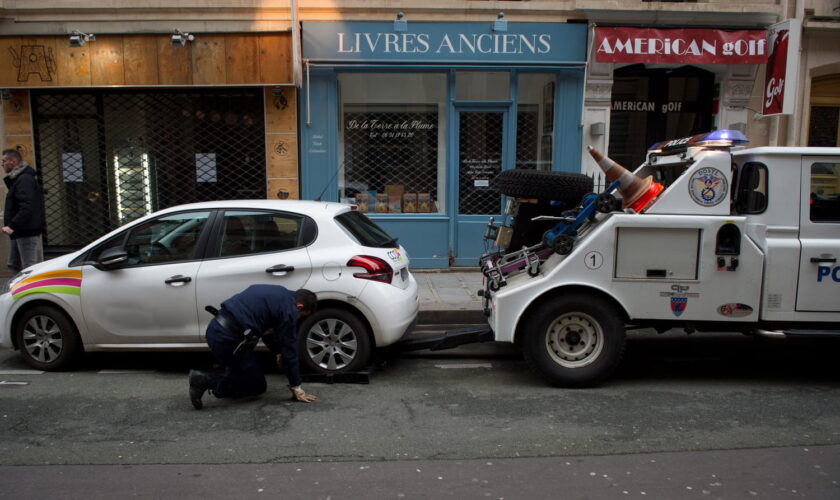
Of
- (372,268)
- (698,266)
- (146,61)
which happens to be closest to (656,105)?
(698,266)

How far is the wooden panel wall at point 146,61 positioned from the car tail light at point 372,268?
208 inches

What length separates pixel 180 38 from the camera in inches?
390


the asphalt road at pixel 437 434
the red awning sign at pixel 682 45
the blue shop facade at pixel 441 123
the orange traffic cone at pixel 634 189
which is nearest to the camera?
the asphalt road at pixel 437 434

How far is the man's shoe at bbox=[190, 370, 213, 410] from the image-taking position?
5.04m

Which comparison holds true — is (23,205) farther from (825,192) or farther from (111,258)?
(825,192)

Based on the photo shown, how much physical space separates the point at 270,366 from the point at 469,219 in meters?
5.55

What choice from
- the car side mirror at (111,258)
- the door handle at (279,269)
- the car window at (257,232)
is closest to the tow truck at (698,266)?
the door handle at (279,269)

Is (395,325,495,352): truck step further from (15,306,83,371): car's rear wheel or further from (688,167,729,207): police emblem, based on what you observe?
(15,306,83,371): car's rear wheel

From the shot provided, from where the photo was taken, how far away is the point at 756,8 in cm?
1058

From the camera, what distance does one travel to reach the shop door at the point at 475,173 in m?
11.0

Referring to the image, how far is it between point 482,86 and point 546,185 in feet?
17.6

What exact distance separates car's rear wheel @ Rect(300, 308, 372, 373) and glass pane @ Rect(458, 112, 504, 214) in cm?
568

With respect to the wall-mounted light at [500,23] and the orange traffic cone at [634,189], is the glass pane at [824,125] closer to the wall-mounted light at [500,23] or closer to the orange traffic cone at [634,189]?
the wall-mounted light at [500,23]

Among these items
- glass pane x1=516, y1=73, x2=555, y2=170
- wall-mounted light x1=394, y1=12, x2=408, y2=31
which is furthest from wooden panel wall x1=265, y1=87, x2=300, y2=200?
glass pane x1=516, y1=73, x2=555, y2=170
